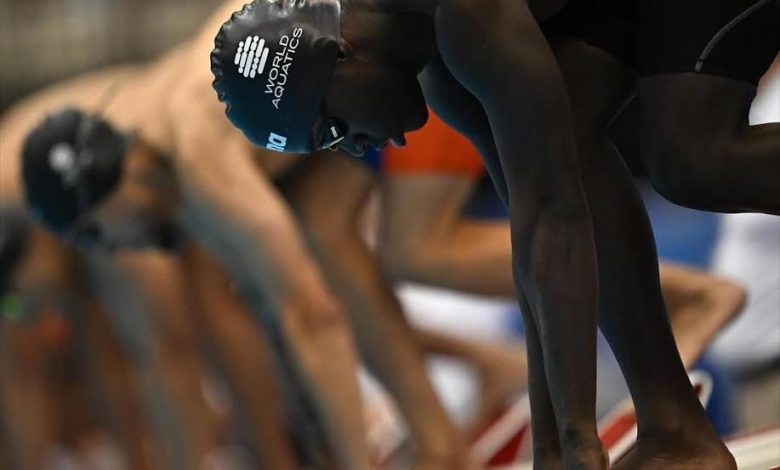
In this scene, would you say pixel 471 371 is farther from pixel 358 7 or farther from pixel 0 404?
pixel 358 7

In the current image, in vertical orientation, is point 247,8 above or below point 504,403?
above

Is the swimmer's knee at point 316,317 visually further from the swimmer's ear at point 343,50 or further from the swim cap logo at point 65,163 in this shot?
the swimmer's ear at point 343,50

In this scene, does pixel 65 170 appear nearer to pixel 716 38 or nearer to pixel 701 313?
pixel 701 313

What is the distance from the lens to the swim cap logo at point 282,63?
1.49m

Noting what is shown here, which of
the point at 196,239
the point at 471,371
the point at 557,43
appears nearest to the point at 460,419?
the point at 471,371

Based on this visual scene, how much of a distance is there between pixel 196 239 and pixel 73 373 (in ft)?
2.46

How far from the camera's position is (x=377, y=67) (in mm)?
1493

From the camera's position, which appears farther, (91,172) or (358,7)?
(91,172)

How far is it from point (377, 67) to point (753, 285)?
1710 mm

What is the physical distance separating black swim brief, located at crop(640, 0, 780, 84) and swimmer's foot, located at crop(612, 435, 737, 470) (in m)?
0.48

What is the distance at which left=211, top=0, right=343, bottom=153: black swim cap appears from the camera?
4.87 ft

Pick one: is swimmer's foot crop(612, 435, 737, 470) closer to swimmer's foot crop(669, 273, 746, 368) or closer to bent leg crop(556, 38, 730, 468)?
bent leg crop(556, 38, 730, 468)

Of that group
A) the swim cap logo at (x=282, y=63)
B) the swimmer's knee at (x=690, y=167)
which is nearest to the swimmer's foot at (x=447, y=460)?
the swimmer's knee at (x=690, y=167)

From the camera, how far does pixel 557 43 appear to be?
1.63m
